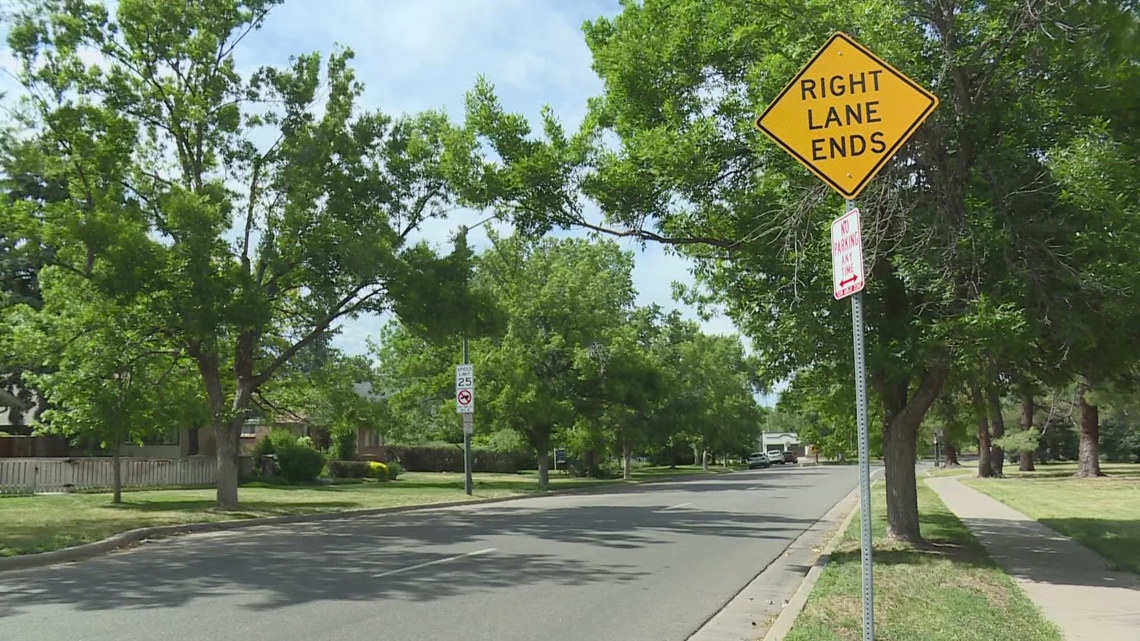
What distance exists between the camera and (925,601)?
28.8 ft

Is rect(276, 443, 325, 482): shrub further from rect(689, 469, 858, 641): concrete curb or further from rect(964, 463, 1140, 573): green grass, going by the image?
rect(964, 463, 1140, 573): green grass

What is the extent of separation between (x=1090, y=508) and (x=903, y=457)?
1176 cm

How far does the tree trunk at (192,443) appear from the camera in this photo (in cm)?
3787

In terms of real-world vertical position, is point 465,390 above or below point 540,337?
below

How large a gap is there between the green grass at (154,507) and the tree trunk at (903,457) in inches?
479

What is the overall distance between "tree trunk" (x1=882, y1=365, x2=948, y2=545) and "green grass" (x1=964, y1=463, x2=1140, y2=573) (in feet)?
8.41

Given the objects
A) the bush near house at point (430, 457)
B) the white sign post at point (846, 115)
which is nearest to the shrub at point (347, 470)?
the bush near house at point (430, 457)

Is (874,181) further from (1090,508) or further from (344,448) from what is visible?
(344,448)

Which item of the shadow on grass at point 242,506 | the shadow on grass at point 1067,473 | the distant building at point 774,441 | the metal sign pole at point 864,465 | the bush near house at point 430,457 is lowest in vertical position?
the distant building at point 774,441

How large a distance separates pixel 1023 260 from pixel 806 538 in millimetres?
7880

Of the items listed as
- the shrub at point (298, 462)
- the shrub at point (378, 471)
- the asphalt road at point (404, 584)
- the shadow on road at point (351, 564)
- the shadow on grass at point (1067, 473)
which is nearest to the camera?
the asphalt road at point (404, 584)

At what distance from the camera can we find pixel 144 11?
19766mm

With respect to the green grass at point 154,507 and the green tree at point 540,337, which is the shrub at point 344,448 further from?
the green tree at point 540,337

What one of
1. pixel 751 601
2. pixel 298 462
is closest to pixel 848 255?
pixel 751 601
